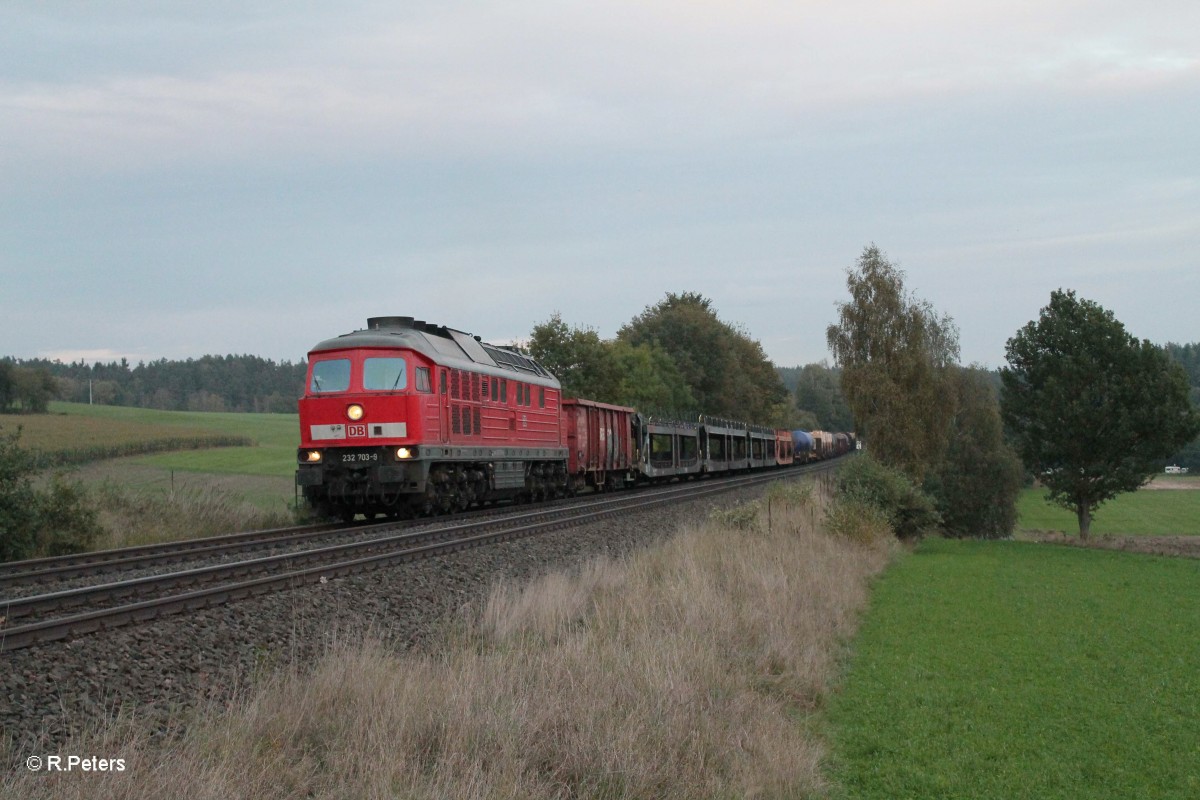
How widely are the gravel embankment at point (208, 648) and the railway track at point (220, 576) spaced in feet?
0.84

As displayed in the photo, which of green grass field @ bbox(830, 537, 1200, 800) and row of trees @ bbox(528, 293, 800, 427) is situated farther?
row of trees @ bbox(528, 293, 800, 427)

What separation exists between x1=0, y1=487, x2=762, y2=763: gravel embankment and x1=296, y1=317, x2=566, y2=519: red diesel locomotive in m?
5.73

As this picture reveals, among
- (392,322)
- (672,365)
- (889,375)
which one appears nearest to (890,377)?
(889,375)

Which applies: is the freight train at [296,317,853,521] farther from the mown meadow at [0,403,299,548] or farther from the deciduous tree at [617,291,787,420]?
the deciduous tree at [617,291,787,420]

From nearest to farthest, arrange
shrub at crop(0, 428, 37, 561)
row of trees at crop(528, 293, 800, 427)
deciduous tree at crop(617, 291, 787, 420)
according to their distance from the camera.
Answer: shrub at crop(0, 428, 37, 561)
row of trees at crop(528, 293, 800, 427)
deciduous tree at crop(617, 291, 787, 420)

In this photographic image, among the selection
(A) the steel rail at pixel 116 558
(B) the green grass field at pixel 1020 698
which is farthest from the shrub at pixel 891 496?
(A) the steel rail at pixel 116 558

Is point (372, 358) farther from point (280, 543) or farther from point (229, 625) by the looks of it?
point (229, 625)

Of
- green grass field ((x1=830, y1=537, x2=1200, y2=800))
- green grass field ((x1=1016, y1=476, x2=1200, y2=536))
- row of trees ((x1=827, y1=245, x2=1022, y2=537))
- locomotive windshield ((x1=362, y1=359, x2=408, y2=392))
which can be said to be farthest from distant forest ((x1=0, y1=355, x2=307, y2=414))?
green grass field ((x1=830, y1=537, x2=1200, y2=800))

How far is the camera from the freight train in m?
19.9

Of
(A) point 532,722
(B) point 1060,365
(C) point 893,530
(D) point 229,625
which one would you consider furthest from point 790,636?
(B) point 1060,365

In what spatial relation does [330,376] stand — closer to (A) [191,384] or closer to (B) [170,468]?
(B) [170,468]

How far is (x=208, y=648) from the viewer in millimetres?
8656

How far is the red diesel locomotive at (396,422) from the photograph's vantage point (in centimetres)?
1986

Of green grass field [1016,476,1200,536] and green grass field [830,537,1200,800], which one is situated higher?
green grass field [830,537,1200,800]
